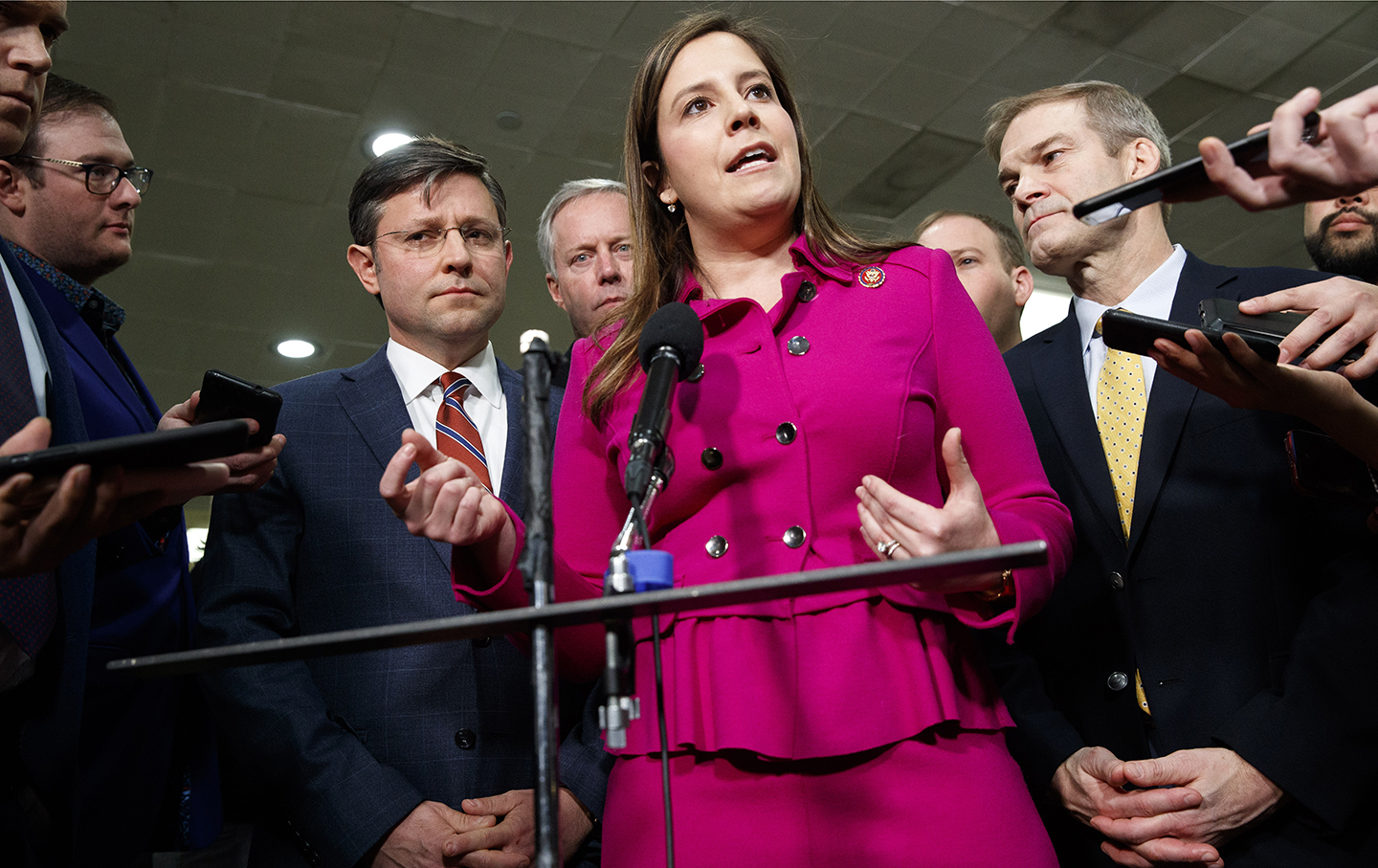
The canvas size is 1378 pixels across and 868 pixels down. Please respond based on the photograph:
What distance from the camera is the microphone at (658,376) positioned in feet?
3.44

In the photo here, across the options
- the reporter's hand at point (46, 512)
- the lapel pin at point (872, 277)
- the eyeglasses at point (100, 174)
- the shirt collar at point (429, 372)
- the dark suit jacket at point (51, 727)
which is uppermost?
the eyeglasses at point (100, 174)

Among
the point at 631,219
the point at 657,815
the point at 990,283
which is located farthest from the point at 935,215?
the point at 657,815

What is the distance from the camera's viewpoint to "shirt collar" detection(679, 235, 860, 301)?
1.57 m

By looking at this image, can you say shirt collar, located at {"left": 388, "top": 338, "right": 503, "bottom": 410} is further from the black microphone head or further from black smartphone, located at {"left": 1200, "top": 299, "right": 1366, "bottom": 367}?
black smartphone, located at {"left": 1200, "top": 299, "right": 1366, "bottom": 367}

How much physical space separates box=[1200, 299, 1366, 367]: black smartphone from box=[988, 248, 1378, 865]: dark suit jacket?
28 centimetres

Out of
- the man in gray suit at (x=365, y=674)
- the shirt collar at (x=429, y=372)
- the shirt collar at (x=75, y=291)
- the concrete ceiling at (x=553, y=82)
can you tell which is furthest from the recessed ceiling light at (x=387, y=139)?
the man in gray suit at (x=365, y=674)

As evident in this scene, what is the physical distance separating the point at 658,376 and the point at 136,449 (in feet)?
1.79

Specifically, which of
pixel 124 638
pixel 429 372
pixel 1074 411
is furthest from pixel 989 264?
pixel 124 638

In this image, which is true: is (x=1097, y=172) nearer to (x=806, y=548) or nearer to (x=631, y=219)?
(x=631, y=219)

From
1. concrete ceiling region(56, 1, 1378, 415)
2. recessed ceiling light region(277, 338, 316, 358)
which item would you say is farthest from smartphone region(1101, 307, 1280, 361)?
recessed ceiling light region(277, 338, 316, 358)

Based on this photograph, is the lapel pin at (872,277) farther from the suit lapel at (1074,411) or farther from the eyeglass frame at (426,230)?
the eyeglass frame at (426,230)

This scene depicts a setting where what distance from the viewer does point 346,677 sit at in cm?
187

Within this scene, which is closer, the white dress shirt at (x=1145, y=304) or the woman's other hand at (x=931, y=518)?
the woman's other hand at (x=931, y=518)

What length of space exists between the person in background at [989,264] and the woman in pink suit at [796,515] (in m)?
1.93
